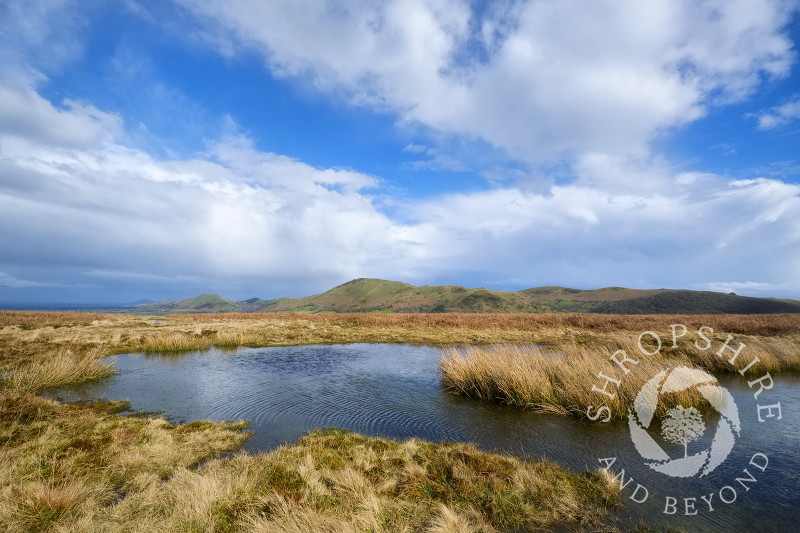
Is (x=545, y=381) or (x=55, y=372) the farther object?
(x=55, y=372)

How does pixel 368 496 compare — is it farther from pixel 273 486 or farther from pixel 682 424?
pixel 682 424

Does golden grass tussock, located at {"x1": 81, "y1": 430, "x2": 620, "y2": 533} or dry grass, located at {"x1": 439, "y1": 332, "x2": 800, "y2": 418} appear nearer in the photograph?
golden grass tussock, located at {"x1": 81, "y1": 430, "x2": 620, "y2": 533}

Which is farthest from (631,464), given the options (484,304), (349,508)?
(484,304)

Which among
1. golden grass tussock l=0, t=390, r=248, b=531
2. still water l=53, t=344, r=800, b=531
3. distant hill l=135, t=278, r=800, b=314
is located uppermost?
distant hill l=135, t=278, r=800, b=314

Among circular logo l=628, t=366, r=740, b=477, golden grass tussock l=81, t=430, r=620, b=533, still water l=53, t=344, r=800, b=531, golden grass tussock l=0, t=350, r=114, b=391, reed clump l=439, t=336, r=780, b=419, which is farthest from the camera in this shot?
golden grass tussock l=0, t=350, r=114, b=391

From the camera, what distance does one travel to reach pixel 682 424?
35.8 feet

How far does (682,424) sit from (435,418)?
804 centimetres

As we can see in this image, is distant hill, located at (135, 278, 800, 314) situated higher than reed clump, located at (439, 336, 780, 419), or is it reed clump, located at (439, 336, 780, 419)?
distant hill, located at (135, 278, 800, 314)

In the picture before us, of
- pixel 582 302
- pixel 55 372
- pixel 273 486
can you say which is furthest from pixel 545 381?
pixel 582 302

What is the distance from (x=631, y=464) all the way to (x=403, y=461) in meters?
5.66

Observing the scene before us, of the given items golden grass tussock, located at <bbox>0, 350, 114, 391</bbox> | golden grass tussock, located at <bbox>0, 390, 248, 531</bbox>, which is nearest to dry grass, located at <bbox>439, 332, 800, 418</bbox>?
golden grass tussock, located at <bbox>0, 390, 248, 531</bbox>

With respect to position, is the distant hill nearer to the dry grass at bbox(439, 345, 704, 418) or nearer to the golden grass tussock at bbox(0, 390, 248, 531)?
the dry grass at bbox(439, 345, 704, 418)

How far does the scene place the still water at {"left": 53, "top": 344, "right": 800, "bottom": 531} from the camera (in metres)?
6.73

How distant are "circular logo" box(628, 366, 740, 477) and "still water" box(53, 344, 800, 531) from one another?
0.27 m
